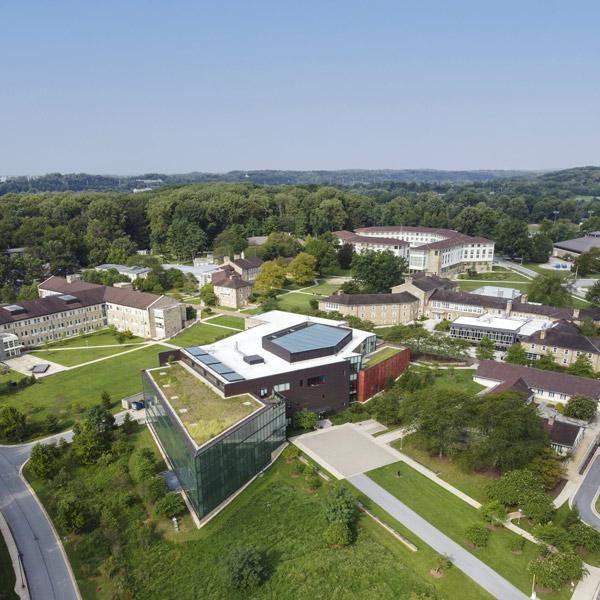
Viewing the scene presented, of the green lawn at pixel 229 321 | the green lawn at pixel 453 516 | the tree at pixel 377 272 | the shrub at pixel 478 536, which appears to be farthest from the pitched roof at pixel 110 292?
the shrub at pixel 478 536

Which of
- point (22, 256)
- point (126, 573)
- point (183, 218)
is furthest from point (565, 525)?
point (183, 218)

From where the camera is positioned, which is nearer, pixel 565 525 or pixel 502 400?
pixel 565 525

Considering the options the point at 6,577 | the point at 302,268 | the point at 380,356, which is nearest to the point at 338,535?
the point at 6,577

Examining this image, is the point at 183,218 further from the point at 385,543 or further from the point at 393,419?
the point at 385,543

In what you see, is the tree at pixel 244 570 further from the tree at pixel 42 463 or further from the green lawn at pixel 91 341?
the green lawn at pixel 91 341

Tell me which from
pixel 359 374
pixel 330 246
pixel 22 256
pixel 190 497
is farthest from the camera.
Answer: pixel 330 246

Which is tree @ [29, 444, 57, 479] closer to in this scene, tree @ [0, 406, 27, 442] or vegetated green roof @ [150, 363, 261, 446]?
tree @ [0, 406, 27, 442]

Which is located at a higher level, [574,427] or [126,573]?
[574,427]
